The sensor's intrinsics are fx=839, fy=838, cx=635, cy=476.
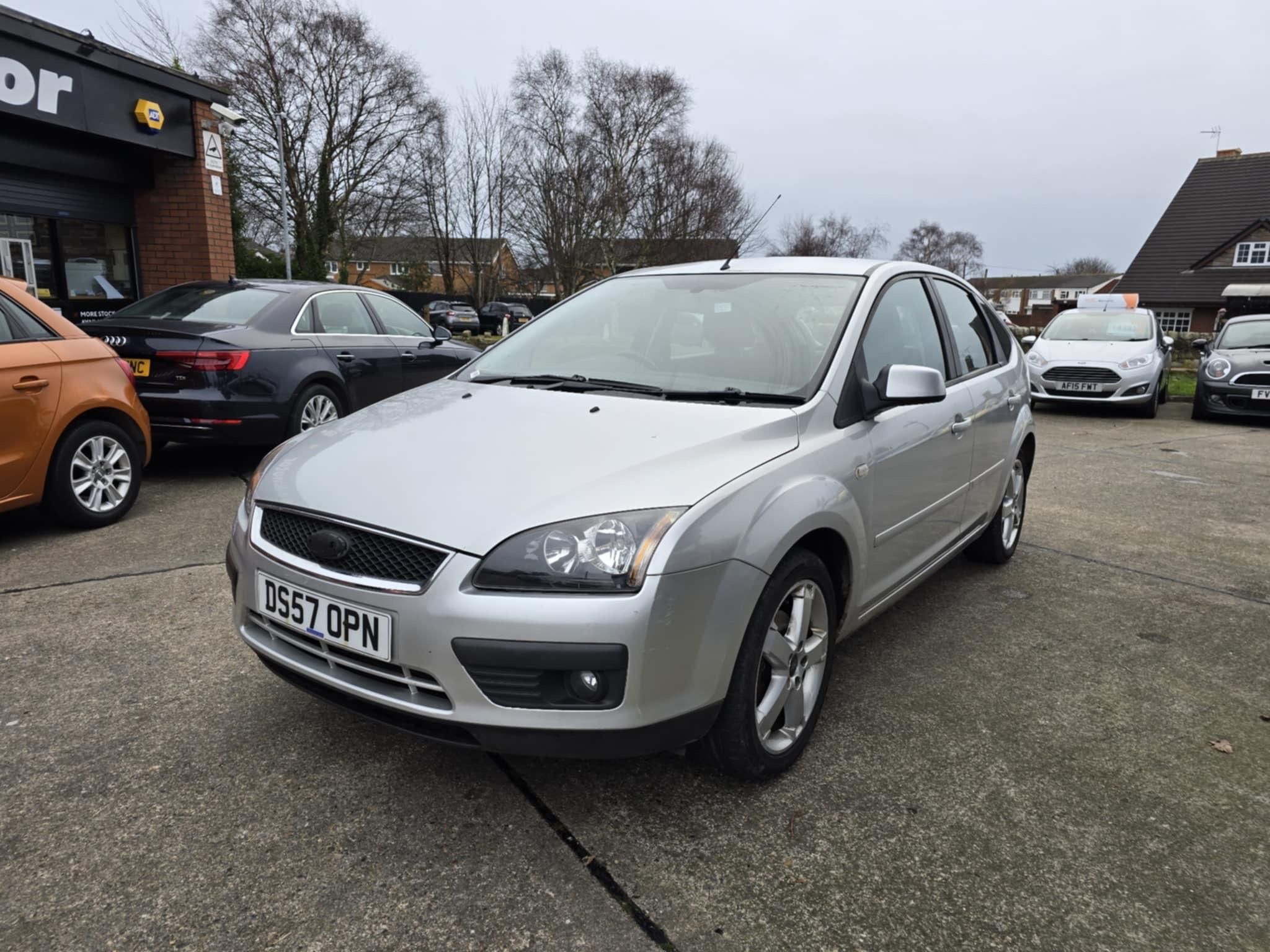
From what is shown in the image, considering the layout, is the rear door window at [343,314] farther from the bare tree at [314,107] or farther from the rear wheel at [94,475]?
the bare tree at [314,107]

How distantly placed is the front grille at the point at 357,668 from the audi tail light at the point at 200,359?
153 inches

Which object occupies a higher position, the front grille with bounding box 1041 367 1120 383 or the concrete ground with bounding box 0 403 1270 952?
the front grille with bounding box 1041 367 1120 383

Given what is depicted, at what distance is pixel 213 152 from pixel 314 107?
2344 centimetres

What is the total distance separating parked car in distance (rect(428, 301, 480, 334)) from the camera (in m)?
32.3

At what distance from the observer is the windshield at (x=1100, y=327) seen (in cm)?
1218

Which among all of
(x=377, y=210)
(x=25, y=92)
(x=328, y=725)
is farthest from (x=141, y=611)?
(x=377, y=210)

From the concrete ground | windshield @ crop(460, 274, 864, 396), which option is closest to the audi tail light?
the concrete ground

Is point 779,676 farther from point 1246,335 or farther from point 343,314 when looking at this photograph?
point 1246,335

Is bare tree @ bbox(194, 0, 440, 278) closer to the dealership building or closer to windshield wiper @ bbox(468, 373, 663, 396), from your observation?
the dealership building

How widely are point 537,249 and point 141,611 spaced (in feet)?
126

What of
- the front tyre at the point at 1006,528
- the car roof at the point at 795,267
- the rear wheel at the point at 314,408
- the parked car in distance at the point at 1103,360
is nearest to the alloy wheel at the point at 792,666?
the car roof at the point at 795,267

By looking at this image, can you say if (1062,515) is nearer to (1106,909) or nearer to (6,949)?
(1106,909)

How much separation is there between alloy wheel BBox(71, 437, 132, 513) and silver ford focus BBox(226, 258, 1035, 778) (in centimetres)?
272

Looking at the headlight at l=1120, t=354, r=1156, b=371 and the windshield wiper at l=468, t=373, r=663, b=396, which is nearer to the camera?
the windshield wiper at l=468, t=373, r=663, b=396
